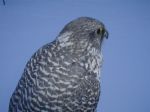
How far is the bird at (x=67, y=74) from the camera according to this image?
87 cm

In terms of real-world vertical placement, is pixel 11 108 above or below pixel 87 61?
below

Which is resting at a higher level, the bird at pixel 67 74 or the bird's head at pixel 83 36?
the bird's head at pixel 83 36

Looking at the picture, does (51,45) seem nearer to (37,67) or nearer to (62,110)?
(37,67)

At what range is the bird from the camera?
34.2 inches

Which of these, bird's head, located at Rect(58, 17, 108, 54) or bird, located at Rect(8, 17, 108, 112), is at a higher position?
bird's head, located at Rect(58, 17, 108, 54)

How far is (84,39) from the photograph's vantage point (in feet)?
3.02

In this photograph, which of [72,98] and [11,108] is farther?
[11,108]

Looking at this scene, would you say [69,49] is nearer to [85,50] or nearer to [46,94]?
[85,50]

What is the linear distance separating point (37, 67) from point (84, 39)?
0.17 meters

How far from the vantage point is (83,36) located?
0.92 m

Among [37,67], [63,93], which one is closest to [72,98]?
[63,93]

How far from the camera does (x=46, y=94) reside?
0.87 metres

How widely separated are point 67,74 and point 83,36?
5.1 inches

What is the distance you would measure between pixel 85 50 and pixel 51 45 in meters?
0.11
